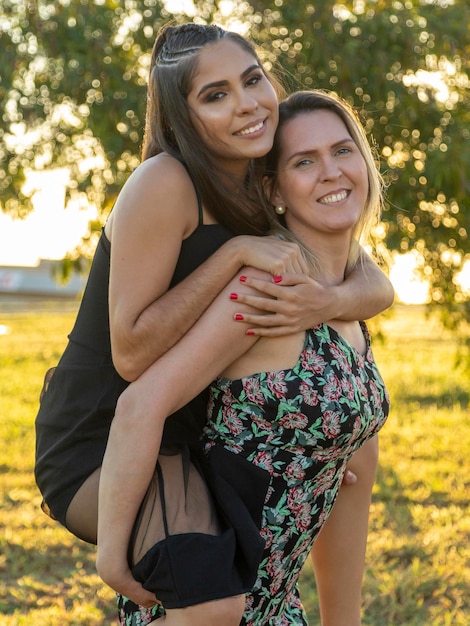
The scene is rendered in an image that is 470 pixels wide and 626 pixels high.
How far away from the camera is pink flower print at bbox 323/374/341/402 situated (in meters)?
2.76

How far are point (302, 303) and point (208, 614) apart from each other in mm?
843

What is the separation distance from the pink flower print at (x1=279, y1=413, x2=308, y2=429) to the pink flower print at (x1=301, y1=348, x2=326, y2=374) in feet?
0.44

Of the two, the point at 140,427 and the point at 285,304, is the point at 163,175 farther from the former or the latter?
the point at 140,427

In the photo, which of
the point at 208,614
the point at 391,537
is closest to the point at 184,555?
the point at 208,614

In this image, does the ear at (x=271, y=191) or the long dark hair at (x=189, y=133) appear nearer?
the long dark hair at (x=189, y=133)

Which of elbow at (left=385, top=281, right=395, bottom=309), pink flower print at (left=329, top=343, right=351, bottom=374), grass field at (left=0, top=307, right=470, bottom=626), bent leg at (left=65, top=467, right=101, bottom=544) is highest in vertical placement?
elbow at (left=385, top=281, right=395, bottom=309)

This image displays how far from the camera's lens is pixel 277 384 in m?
2.75

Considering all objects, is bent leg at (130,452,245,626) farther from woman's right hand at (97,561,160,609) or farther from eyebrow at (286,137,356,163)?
eyebrow at (286,137,356,163)

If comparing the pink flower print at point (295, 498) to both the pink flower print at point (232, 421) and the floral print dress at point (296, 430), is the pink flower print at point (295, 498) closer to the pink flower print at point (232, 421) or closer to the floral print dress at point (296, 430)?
the floral print dress at point (296, 430)

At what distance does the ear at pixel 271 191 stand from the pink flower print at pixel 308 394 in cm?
62

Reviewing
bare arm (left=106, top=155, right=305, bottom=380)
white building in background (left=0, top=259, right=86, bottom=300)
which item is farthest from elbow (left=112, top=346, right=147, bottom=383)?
white building in background (left=0, top=259, right=86, bottom=300)

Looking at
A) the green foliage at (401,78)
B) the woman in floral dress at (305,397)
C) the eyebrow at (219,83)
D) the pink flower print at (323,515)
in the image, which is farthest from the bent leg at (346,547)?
the green foliage at (401,78)

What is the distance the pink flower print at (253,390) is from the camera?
2.75 m

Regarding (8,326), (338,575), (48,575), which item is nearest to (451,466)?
(48,575)
